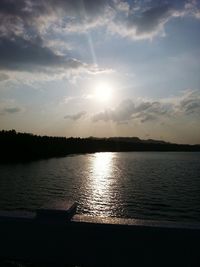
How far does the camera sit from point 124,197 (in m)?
44.0

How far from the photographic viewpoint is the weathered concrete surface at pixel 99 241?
23.9ft

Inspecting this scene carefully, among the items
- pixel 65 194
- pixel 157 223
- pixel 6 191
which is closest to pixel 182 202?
pixel 65 194

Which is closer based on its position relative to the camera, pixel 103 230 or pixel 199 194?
pixel 103 230

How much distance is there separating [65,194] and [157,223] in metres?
42.4

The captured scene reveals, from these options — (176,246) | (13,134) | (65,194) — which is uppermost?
(13,134)

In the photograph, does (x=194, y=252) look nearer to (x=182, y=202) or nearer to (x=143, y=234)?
(x=143, y=234)

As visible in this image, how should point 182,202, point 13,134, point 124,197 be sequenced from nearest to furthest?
point 182,202
point 124,197
point 13,134

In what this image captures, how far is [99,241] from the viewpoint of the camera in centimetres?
764

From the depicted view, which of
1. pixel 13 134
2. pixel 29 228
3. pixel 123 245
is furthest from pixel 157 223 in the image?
pixel 13 134

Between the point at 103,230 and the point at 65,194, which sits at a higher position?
the point at 103,230

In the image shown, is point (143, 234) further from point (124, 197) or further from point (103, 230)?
point (124, 197)

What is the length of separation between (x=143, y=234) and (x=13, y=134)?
186 m

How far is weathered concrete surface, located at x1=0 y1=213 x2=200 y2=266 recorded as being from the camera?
23.9ft

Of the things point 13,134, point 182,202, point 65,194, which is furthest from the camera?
point 13,134
